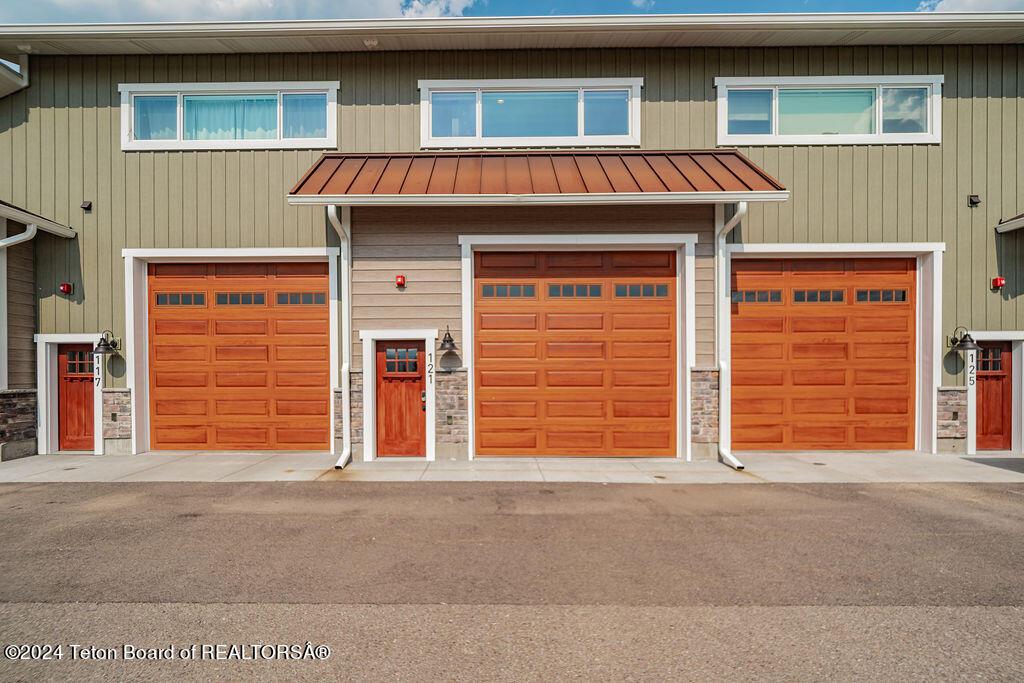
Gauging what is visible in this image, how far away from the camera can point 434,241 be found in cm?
867

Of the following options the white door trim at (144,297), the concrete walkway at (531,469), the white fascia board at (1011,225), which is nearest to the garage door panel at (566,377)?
the concrete walkway at (531,469)

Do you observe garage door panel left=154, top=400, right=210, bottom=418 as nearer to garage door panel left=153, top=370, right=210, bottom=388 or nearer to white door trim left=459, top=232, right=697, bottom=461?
garage door panel left=153, top=370, right=210, bottom=388

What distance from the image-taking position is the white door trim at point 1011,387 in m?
8.95

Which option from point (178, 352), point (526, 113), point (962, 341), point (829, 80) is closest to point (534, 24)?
point (526, 113)

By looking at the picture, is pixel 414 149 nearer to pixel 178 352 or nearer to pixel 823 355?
pixel 178 352

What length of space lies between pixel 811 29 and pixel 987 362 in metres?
6.77

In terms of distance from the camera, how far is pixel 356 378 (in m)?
8.62

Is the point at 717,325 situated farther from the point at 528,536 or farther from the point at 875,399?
the point at 528,536

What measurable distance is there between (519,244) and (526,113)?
8.69ft

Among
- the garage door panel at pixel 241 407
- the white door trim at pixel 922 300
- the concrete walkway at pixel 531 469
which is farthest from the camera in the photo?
the garage door panel at pixel 241 407

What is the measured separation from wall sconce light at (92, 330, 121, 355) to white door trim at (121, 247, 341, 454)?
15 centimetres

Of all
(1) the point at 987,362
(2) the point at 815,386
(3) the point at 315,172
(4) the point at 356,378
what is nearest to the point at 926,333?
(1) the point at 987,362

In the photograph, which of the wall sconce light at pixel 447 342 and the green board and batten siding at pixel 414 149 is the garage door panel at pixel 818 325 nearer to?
the green board and batten siding at pixel 414 149

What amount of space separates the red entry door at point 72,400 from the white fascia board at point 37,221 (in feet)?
6.74
